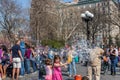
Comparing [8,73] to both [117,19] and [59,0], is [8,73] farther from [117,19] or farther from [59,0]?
[59,0]

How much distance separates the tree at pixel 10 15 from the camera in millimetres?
59625

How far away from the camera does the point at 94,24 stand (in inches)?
2889

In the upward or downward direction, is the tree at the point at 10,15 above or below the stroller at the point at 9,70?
above

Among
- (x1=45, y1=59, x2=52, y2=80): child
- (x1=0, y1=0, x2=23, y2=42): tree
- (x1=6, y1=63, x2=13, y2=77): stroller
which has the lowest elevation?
(x1=6, y1=63, x2=13, y2=77): stroller

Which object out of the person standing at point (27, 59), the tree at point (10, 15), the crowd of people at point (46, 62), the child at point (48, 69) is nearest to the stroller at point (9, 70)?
the crowd of people at point (46, 62)

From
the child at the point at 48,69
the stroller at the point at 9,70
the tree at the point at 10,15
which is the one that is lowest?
the stroller at the point at 9,70

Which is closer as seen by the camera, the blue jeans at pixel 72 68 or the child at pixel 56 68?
the child at pixel 56 68

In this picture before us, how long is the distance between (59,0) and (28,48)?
4787 centimetres

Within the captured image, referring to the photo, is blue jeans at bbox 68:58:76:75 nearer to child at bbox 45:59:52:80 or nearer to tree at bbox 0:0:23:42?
child at bbox 45:59:52:80

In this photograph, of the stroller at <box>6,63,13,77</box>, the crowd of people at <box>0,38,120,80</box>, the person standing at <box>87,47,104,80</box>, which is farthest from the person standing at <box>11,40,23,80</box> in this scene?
the person standing at <box>87,47,104,80</box>

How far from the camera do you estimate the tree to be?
59.6 m

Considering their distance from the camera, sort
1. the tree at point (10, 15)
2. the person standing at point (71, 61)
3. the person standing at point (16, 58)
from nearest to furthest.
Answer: the person standing at point (16, 58) → the person standing at point (71, 61) → the tree at point (10, 15)

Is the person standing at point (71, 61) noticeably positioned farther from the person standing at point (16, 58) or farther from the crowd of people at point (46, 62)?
the person standing at point (16, 58)

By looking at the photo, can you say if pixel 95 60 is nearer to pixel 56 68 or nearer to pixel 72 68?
pixel 56 68
